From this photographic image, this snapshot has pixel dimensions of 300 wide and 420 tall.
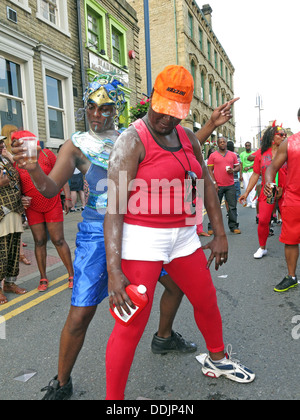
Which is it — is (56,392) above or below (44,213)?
below

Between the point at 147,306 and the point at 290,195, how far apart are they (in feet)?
8.33

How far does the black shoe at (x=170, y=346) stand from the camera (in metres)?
2.64

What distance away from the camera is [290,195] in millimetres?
3711

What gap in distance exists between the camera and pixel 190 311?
3.43 metres

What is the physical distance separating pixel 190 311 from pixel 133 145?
220cm

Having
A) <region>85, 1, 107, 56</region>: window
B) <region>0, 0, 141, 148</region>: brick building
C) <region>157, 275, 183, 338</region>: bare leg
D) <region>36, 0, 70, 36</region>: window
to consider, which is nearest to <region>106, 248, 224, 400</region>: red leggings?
<region>157, 275, 183, 338</region>: bare leg

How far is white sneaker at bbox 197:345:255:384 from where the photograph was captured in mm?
2246

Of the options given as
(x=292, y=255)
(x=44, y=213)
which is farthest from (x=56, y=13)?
(x=292, y=255)

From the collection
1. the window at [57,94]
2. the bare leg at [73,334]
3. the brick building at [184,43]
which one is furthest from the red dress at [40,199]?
the brick building at [184,43]

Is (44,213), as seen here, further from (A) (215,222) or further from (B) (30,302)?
(A) (215,222)

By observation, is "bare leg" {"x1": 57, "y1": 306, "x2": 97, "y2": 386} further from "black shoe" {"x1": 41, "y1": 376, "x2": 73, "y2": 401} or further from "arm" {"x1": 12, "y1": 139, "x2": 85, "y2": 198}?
"arm" {"x1": 12, "y1": 139, "x2": 85, "y2": 198}

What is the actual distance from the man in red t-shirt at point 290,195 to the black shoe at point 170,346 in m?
1.68

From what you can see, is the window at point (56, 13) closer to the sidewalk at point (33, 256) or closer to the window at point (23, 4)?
the window at point (23, 4)
